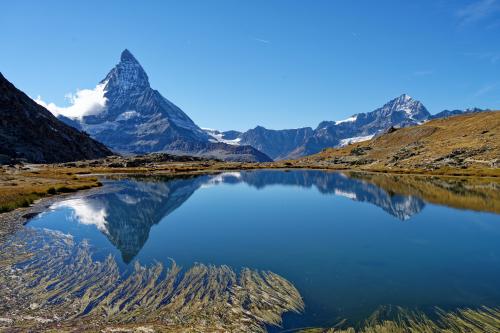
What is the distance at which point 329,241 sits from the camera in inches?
1553

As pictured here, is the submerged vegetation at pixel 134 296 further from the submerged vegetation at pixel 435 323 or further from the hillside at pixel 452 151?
the hillside at pixel 452 151

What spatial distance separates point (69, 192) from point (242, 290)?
68.7 m

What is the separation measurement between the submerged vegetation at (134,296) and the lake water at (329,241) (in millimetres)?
1720

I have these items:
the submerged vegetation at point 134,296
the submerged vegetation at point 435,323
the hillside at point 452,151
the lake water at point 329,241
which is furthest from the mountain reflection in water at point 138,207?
the hillside at point 452,151

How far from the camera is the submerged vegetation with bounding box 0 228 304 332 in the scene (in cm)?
1912

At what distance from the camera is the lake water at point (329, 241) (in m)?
24.1

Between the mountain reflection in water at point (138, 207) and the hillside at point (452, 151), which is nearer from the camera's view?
the mountain reflection in water at point (138, 207)

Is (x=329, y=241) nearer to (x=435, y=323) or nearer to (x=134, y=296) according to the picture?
(x=435, y=323)

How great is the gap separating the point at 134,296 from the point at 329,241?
22.7 metres

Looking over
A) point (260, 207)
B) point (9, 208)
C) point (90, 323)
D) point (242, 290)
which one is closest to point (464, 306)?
point (242, 290)

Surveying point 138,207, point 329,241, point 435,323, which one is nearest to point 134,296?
point 435,323

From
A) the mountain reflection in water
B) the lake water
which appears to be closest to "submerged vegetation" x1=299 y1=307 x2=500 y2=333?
the lake water

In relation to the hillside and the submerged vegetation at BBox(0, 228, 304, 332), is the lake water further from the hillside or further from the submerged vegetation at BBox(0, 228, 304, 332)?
the hillside

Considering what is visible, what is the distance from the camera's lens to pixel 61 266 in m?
29.4
